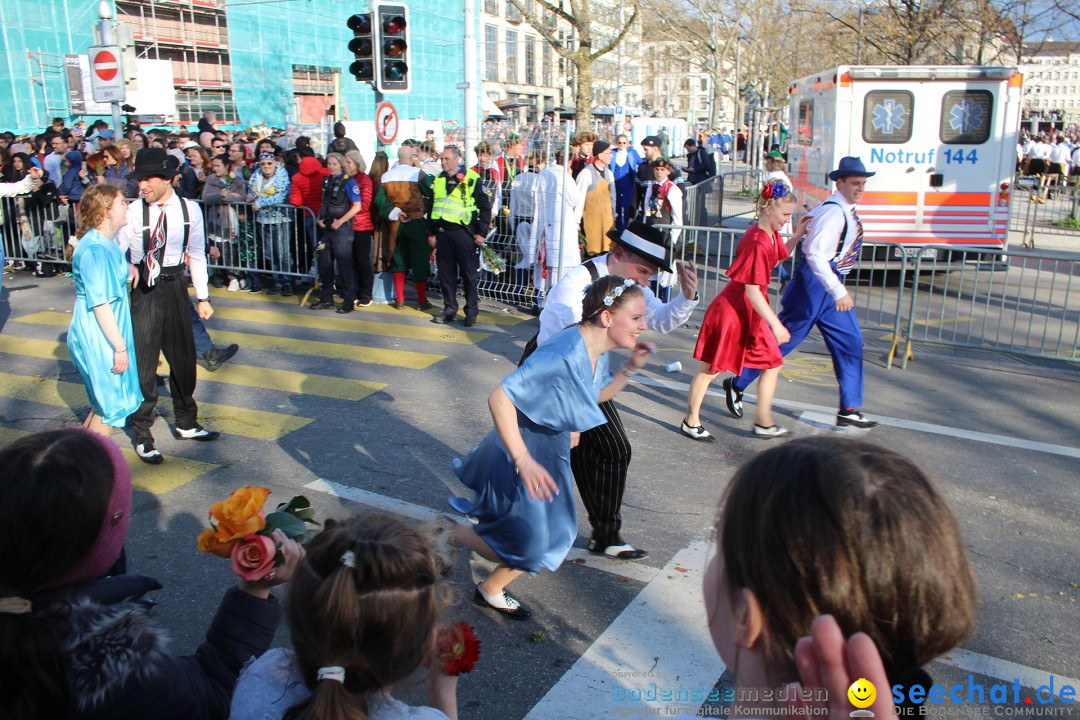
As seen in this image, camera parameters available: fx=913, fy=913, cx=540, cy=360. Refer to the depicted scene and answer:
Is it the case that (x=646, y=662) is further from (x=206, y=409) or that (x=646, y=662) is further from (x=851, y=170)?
(x=206, y=409)

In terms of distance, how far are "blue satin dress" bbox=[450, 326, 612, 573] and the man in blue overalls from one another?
3.20 meters

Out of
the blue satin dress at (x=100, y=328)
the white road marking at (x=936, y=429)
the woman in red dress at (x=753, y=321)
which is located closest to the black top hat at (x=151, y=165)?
the blue satin dress at (x=100, y=328)

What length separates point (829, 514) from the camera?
131 centimetres

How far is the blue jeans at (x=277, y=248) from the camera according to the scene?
12.3 meters

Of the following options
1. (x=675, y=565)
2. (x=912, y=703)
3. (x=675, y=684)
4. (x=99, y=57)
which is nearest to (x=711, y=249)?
(x=99, y=57)

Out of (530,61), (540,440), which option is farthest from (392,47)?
(530,61)

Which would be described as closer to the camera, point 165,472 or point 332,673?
point 332,673

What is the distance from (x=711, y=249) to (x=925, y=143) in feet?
13.4

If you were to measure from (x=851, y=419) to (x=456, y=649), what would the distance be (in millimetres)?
5452

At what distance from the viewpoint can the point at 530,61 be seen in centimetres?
7619

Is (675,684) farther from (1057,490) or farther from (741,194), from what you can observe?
(741,194)

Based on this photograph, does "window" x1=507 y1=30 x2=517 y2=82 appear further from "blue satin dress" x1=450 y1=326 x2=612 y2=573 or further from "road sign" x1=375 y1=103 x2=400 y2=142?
"blue satin dress" x1=450 y1=326 x2=612 y2=573

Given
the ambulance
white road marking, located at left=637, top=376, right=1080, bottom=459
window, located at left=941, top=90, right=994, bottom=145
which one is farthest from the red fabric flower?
window, located at left=941, top=90, right=994, bottom=145

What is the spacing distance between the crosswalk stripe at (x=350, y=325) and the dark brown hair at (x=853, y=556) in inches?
334
